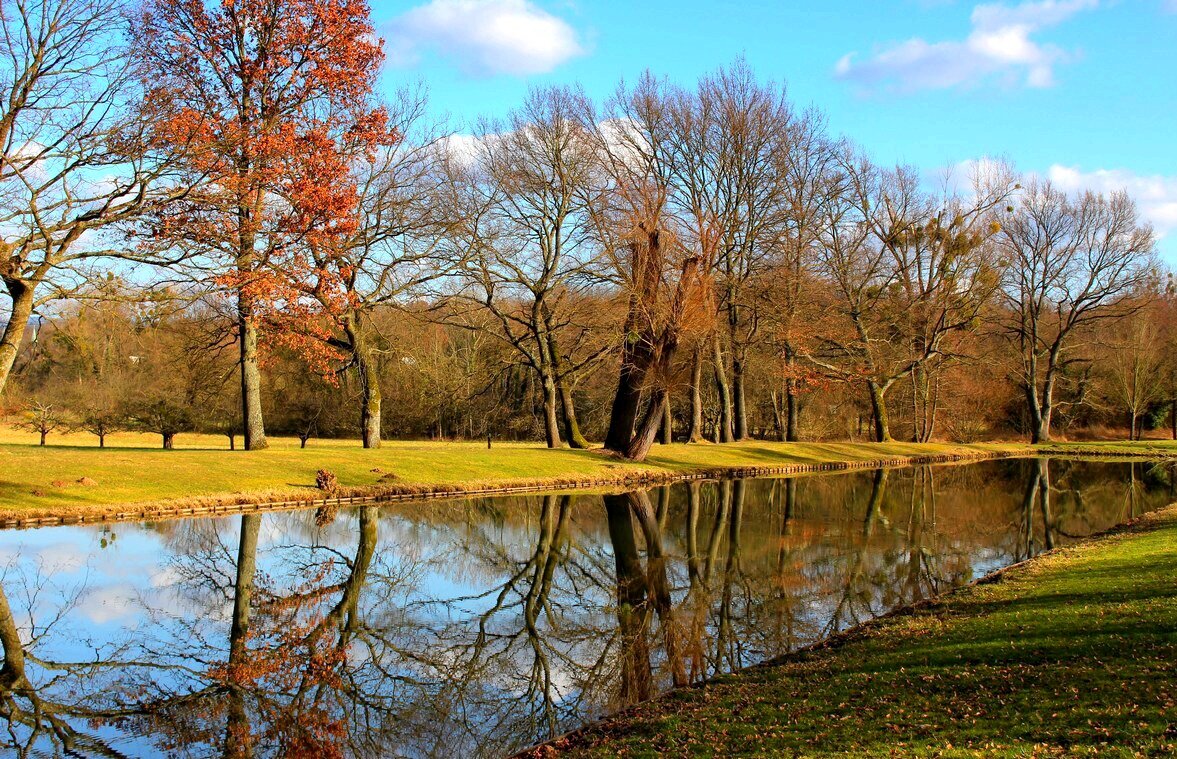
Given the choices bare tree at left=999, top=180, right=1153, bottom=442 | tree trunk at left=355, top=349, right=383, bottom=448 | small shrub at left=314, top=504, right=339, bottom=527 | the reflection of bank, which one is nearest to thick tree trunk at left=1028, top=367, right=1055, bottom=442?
bare tree at left=999, top=180, right=1153, bottom=442

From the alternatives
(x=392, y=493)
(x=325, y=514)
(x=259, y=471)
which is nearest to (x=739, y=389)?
(x=392, y=493)

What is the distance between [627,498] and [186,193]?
1410 centimetres

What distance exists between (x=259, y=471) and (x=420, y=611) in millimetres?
11500

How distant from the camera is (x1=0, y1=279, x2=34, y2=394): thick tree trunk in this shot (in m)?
17.3

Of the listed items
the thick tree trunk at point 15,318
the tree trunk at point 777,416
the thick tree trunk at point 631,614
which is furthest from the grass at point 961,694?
the tree trunk at point 777,416

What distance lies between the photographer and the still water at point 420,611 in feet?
25.2

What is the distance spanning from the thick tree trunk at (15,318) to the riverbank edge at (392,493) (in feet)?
10.3

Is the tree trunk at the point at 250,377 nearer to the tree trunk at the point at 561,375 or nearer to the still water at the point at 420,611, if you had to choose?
the still water at the point at 420,611

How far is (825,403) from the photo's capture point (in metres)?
50.4

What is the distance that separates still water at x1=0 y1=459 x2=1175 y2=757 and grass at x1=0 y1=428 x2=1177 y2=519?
4.60ft

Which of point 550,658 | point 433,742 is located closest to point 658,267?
point 550,658

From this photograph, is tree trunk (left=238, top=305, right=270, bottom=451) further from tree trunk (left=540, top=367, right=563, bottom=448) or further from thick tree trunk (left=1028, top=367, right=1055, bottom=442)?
thick tree trunk (left=1028, top=367, right=1055, bottom=442)

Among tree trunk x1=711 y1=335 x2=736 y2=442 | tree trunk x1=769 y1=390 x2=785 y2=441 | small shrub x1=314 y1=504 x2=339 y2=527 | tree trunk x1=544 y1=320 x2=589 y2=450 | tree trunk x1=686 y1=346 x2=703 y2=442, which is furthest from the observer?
tree trunk x1=769 y1=390 x2=785 y2=441

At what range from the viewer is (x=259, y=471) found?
21562mm
